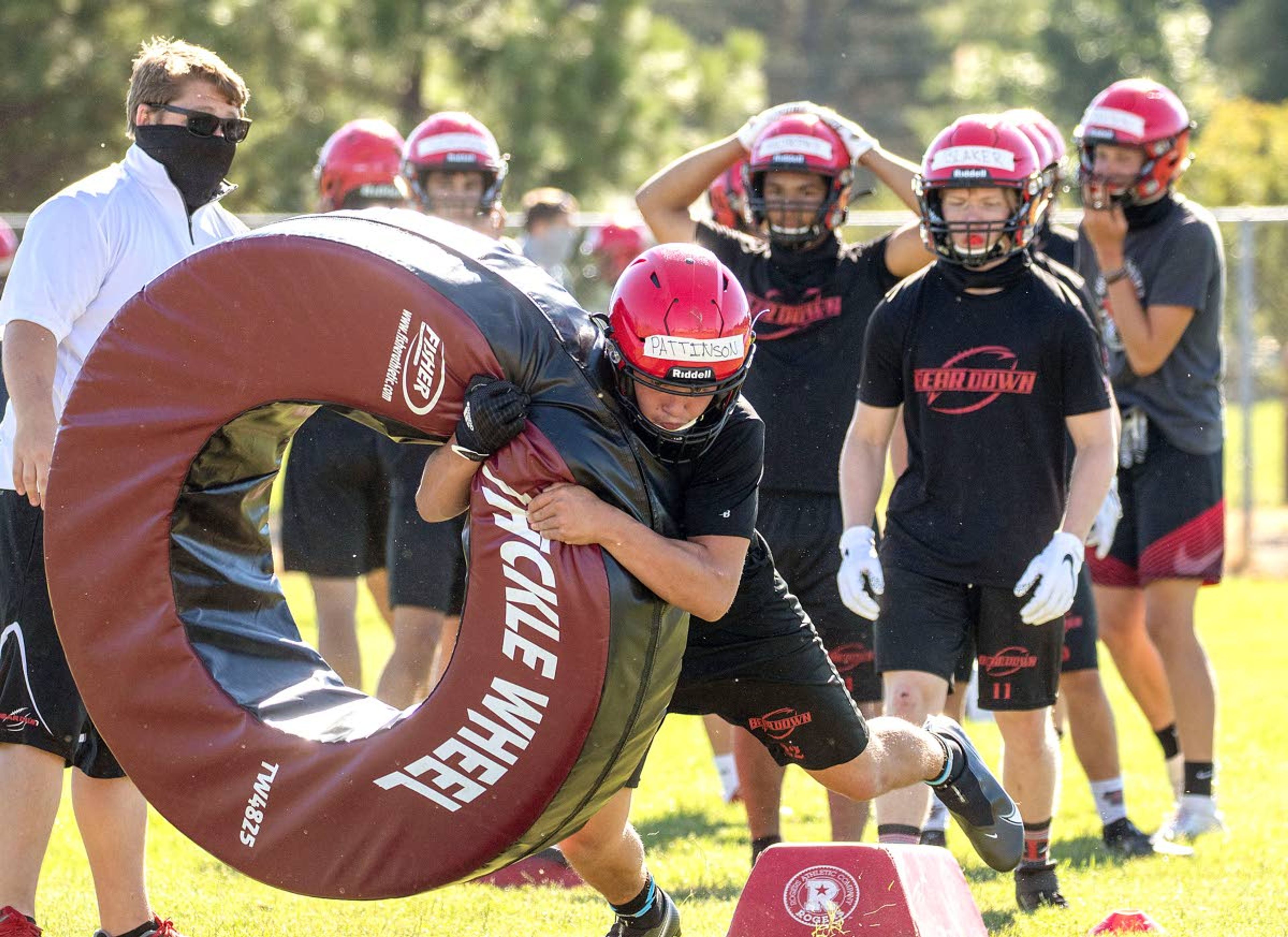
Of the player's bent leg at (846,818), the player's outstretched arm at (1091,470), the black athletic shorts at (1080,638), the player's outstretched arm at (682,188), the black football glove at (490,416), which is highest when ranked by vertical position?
the player's outstretched arm at (682,188)

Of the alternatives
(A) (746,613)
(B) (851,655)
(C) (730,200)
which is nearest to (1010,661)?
(B) (851,655)

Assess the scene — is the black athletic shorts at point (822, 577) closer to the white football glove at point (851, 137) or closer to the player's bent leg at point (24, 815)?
the white football glove at point (851, 137)

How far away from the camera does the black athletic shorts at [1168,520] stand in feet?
21.7

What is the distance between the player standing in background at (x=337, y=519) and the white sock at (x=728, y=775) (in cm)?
153

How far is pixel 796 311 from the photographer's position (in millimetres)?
6004

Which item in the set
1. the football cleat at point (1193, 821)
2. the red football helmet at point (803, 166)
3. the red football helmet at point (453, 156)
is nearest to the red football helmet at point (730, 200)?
the red football helmet at point (453, 156)

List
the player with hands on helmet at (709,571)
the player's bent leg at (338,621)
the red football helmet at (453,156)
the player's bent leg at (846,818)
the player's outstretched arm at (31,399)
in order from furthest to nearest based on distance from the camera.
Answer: the red football helmet at (453,156) → the player's bent leg at (338,621) → the player's bent leg at (846,818) → the player's outstretched arm at (31,399) → the player with hands on helmet at (709,571)

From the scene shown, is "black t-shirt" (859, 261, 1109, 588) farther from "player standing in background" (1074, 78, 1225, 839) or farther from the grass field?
"player standing in background" (1074, 78, 1225, 839)

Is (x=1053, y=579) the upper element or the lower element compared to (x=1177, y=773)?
upper

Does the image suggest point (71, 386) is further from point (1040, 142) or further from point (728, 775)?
point (728, 775)

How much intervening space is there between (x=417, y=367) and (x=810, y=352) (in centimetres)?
237

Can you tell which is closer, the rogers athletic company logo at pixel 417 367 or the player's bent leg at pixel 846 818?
the rogers athletic company logo at pixel 417 367

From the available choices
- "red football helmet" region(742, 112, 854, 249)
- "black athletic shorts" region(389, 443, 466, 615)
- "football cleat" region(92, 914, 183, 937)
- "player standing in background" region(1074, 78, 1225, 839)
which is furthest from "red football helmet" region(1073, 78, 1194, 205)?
"football cleat" region(92, 914, 183, 937)

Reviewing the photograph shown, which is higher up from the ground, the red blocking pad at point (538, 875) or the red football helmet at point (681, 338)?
the red football helmet at point (681, 338)
